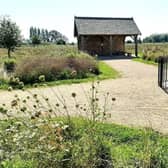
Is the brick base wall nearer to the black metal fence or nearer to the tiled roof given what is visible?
the tiled roof

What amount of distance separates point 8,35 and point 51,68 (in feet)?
58.3

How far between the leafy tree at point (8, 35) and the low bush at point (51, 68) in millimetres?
15987

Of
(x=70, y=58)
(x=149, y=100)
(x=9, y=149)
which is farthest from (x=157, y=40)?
(x=9, y=149)

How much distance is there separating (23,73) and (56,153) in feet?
41.2

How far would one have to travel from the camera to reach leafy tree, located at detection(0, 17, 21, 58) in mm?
33062

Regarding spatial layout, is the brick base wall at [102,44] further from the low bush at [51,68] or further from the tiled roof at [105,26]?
the low bush at [51,68]

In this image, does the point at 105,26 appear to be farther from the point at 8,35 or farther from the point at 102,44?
the point at 8,35

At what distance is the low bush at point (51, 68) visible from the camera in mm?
15828

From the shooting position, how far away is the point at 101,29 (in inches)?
1533

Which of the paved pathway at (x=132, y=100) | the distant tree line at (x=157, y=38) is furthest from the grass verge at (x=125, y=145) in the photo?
the distant tree line at (x=157, y=38)

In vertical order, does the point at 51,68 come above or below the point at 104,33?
below

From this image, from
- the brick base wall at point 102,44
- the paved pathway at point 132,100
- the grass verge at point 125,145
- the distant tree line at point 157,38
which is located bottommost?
the paved pathway at point 132,100

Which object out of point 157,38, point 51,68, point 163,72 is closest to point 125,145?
point 163,72

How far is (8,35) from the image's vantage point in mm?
33062
